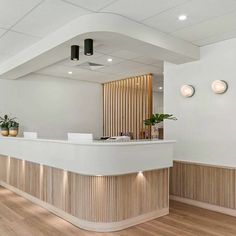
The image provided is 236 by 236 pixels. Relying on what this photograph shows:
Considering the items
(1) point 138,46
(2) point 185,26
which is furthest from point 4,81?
(2) point 185,26

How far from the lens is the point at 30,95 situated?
6.57 metres

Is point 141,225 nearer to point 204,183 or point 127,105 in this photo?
point 204,183

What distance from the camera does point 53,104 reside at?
6.98 meters

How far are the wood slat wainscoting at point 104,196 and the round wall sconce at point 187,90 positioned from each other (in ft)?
5.01

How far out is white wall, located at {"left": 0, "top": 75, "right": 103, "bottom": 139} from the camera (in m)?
6.36

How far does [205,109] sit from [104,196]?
2.39 meters

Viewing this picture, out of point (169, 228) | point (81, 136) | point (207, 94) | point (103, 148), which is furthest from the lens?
point (207, 94)

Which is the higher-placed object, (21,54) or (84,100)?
(21,54)

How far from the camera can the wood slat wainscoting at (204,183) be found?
4141 mm

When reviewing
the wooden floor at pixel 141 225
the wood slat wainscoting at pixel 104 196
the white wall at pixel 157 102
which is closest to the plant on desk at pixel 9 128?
the wood slat wainscoting at pixel 104 196

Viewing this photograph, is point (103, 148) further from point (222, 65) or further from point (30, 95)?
point (30, 95)

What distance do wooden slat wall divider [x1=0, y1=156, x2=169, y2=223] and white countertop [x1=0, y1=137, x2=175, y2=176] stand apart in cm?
16

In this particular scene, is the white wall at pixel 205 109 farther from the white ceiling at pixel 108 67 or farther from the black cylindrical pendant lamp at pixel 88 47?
the black cylindrical pendant lamp at pixel 88 47

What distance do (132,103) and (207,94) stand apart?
2934 mm
